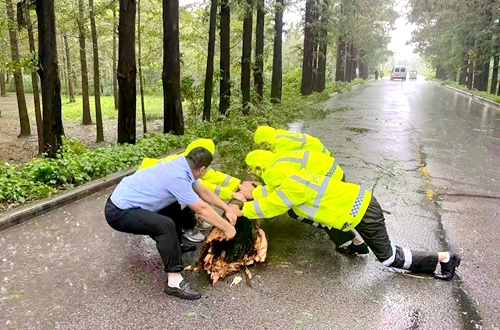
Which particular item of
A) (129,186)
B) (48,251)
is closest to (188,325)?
(129,186)

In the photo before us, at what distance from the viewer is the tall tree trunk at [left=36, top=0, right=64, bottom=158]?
26.2 ft

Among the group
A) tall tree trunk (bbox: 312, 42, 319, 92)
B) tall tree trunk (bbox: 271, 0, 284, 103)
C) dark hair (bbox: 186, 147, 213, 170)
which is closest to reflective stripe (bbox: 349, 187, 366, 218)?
dark hair (bbox: 186, 147, 213, 170)

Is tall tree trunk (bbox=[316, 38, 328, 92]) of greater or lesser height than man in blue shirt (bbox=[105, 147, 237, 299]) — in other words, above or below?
above

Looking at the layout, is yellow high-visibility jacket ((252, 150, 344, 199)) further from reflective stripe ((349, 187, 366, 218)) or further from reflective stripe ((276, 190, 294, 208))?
reflective stripe ((349, 187, 366, 218))

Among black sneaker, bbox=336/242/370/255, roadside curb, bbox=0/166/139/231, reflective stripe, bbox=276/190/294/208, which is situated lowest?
black sneaker, bbox=336/242/370/255

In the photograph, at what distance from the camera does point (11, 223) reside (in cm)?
521

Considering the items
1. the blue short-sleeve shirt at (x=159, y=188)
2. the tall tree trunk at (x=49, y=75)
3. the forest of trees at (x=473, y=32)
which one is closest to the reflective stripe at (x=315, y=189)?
the blue short-sleeve shirt at (x=159, y=188)

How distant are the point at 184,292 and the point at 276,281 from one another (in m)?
0.86

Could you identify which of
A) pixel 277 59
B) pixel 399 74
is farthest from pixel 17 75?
pixel 399 74

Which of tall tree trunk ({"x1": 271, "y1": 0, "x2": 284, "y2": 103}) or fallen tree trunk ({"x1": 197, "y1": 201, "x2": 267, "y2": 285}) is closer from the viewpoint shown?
fallen tree trunk ({"x1": 197, "y1": 201, "x2": 267, "y2": 285})

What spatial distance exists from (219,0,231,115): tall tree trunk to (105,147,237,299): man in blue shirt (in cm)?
1057

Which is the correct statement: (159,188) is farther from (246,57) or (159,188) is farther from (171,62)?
(246,57)

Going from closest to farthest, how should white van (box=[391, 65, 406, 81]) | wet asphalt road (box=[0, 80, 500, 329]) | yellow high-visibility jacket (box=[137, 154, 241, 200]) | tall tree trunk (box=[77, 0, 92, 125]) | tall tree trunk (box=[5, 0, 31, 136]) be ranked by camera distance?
wet asphalt road (box=[0, 80, 500, 329]) → yellow high-visibility jacket (box=[137, 154, 241, 200]) → tall tree trunk (box=[5, 0, 31, 136]) → tall tree trunk (box=[77, 0, 92, 125]) → white van (box=[391, 65, 406, 81])

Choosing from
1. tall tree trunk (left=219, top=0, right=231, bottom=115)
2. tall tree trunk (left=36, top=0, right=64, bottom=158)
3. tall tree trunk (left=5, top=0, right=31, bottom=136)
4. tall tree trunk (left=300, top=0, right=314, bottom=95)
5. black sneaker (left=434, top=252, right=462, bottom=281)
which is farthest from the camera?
tall tree trunk (left=300, top=0, right=314, bottom=95)
